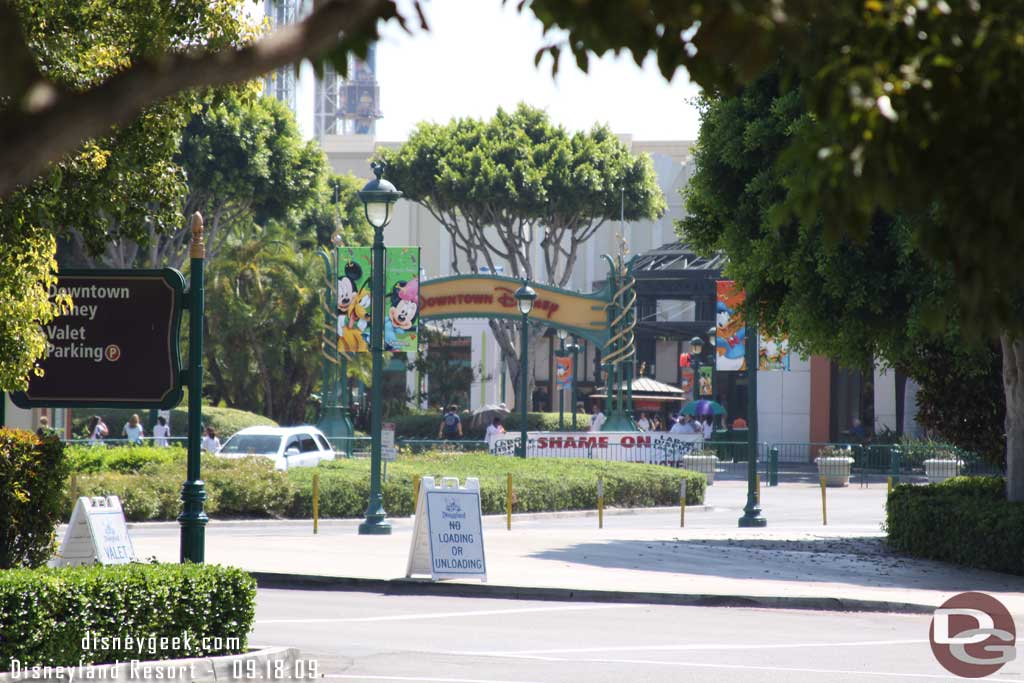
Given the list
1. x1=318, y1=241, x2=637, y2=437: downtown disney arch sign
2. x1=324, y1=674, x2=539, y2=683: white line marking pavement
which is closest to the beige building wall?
x1=318, y1=241, x2=637, y2=437: downtown disney arch sign

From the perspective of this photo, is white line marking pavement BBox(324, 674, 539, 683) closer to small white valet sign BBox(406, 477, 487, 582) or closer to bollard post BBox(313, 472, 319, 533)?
small white valet sign BBox(406, 477, 487, 582)

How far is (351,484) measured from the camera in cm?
2659

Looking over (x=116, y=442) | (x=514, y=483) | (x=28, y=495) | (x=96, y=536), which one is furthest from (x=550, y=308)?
(x=28, y=495)

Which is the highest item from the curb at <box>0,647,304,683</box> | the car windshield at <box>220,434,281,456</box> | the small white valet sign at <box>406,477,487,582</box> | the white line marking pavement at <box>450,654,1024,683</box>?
the car windshield at <box>220,434,281,456</box>

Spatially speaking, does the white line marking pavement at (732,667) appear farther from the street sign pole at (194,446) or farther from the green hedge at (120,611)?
the street sign pole at (194,446)

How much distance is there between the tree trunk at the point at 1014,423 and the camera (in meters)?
18.8

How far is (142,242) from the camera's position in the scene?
1058 cm

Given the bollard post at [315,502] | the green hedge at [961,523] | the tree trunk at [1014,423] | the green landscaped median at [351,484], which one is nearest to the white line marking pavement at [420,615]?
the green hedge at [961,523]

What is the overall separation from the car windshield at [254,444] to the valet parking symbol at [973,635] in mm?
17707

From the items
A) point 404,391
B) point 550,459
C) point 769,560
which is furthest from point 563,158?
point 769,560

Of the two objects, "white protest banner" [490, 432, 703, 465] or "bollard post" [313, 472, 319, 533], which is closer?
"bollard post" [313, 472, 319, 533]

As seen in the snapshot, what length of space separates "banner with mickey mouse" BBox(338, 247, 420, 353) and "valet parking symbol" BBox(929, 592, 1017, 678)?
69.9ft

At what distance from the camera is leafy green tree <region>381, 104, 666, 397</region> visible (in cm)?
5372

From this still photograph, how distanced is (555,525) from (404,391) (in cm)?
4143
